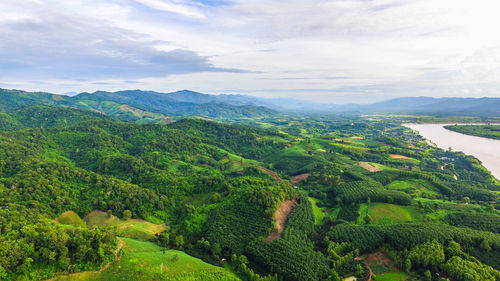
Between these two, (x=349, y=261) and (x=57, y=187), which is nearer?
(x=349, y=261)

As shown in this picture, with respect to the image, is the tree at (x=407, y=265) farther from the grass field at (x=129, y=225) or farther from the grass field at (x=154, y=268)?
the grass field at (x=129, y=225)

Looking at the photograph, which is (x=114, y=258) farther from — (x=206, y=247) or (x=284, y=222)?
(x=284, y=222)

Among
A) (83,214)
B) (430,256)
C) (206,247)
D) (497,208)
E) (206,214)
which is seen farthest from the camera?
(497,208)

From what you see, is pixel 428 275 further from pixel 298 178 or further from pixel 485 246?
pixel 298 178

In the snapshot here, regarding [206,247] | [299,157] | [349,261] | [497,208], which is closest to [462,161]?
[497,208]

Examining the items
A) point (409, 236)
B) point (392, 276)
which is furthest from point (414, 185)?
point (392, 276)

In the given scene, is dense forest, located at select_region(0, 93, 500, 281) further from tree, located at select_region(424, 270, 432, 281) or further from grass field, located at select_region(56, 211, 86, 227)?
tree, located at select_region(424, 270, 432, 281)

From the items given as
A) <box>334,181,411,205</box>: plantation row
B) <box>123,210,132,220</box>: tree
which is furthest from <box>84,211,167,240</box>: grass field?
<box>334,181,411,205</box>: plantation row
